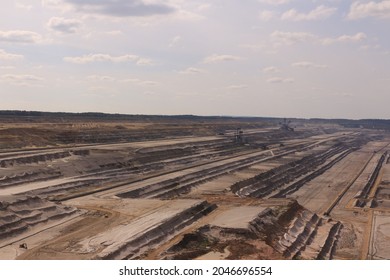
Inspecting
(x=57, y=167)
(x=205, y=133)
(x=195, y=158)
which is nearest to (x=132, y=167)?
(x=57, y=167)

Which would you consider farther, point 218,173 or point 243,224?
point 218,173

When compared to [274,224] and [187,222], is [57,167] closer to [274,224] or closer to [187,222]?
[187,222]

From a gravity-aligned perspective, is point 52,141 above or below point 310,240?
above

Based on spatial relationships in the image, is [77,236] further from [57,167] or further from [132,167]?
[132,167]

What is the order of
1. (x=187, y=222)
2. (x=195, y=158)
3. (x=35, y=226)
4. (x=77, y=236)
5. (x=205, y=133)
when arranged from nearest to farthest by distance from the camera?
(x=77, y=236), (x=35, y=226), (x=187, y=222), (x=195, y=158), (x=205, y=133)

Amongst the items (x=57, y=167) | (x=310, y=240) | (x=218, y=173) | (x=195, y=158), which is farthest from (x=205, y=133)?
(x=310, y=240)

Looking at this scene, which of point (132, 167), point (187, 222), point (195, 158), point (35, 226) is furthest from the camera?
point (195, 158)
